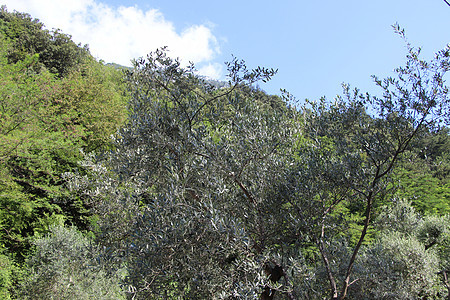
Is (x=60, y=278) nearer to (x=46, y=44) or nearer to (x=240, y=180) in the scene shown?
(x=240, y=180)

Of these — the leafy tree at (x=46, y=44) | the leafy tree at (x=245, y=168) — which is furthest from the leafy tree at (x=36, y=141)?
the leafy tree at (x=46, y=44)

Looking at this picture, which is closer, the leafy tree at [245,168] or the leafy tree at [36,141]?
the leafy tree at [245,168]

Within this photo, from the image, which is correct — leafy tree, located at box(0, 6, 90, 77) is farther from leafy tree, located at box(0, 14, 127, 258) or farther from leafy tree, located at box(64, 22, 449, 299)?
leafy tree, located at box(64, 22, 449, 299)

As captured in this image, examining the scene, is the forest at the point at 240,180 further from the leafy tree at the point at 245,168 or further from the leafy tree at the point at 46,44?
the leafy tree at the point at 46,44

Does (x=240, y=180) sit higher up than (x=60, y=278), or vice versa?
(x=240, y=180)

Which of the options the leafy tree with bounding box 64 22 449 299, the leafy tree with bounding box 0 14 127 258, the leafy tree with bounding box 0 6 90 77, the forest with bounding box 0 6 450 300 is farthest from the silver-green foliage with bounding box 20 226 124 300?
the leafy tree with bounding box 0 6 90 77

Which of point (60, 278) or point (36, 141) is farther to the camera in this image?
point (36, 141)

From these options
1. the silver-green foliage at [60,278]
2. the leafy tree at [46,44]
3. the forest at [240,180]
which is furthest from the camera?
the leafy tree at [46,44]

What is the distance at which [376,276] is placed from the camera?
6.93 m

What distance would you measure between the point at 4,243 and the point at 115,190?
1670cm

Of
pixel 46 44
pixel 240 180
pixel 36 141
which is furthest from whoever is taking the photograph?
pixel 46 44

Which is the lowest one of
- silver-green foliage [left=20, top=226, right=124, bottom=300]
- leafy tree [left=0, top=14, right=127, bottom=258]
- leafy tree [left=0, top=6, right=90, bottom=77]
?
silver-green foliage [left=20, top=226, right=124, bottom=300]

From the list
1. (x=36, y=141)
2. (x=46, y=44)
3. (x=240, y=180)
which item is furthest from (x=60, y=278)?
(x=46, y=44)

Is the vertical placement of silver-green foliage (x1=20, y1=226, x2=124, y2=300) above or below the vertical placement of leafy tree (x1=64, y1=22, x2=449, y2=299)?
below
